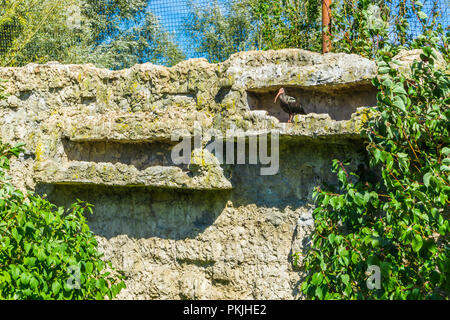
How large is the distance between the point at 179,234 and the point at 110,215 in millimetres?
716

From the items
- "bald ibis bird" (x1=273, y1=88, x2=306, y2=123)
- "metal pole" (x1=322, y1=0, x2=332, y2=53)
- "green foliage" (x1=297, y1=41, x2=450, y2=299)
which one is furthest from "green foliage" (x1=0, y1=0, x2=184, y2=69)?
"green foliage" (x1=297, y1=41, x2=450, y2=299)

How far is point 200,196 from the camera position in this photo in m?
4.84

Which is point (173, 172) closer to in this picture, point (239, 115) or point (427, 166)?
point (239, 115)

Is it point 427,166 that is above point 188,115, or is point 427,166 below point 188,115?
below

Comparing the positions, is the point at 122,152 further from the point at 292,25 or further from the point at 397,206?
the point at 292,25

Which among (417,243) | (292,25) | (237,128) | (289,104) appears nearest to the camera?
(417,243)

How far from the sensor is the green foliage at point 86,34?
29.0 ft

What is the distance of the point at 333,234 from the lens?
13.3ft

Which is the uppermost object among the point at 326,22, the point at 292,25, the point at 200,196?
the point at 292,25

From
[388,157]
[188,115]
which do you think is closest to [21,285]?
[188,115]

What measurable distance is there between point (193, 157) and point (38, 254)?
1.44 m

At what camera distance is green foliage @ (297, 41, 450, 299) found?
3602 mm

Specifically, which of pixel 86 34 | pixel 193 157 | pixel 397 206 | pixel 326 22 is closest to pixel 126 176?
pixel 193 157

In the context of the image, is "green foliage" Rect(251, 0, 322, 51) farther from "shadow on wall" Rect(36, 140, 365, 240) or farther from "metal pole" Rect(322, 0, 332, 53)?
"shadow on wall" Rect(36, 140, 365, 240)
